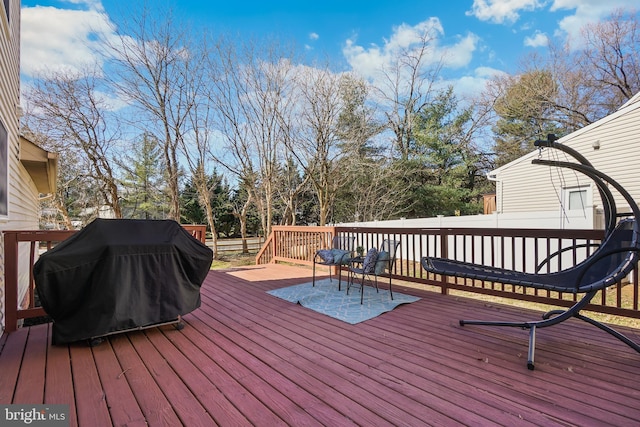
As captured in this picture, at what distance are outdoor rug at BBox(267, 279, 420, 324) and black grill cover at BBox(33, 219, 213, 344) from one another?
1454mm

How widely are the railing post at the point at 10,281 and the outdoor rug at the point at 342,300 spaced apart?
2.59 metres

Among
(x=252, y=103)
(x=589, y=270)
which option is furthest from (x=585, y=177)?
(x=252, y=103)

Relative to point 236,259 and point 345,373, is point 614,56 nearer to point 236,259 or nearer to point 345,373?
point 236,259

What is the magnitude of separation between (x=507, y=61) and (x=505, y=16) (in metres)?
3.05

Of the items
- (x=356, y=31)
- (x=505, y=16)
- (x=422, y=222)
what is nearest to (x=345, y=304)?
(x=422, y=222)

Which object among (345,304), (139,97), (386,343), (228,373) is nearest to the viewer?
(228,373)

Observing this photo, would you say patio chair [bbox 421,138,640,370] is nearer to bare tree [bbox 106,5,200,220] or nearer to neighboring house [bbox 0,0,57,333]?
neighboring house [bbox 0,0,57,333]

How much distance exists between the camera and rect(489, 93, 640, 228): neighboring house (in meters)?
7.43

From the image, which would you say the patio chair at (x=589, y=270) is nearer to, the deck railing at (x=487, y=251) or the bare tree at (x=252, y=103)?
the deck railing at (x=487, y=251)

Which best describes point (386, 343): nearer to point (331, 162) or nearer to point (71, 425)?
point (71, 425)

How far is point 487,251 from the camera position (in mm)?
7516

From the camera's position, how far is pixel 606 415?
1.60m

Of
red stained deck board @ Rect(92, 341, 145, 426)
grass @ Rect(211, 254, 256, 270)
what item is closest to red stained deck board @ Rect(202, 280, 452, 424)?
red stained deck board @ Rect(92, 341, 145, 426)

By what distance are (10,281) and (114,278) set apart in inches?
43.8
